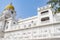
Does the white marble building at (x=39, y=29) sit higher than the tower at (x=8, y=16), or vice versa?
the tower at (x=8, y=16)

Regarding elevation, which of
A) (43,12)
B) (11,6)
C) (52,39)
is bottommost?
(52,39)

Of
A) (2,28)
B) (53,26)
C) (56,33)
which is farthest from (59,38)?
(2,28)

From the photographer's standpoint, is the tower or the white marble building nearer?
the white marble building

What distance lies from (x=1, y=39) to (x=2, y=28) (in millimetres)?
3682

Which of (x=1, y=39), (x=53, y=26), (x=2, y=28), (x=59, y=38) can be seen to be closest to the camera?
(x=59, y=38)

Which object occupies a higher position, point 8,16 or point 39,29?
point 8,16

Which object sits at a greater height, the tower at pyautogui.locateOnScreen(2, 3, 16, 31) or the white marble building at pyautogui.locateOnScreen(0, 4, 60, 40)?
the tower at pyautogui.locateOnScreen(2, 3, 16, 31)

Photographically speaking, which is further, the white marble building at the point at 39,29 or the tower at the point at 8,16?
the tower at the point at 8,16

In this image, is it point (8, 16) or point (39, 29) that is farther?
point (8, 16)

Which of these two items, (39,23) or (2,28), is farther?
(2,28)

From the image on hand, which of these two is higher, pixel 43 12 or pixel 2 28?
pixel 43 12

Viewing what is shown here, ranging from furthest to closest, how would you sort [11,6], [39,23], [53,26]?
1. [11,6]
2. [39,23]
3. [53,26]

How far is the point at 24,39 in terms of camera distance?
74.9ft

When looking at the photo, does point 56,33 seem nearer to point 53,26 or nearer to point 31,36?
point 53,26
